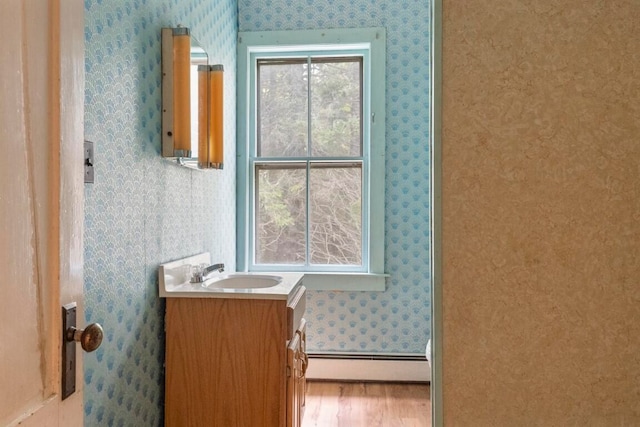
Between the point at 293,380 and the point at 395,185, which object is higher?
the point at 395,185

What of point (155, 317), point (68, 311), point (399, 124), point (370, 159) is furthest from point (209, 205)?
point (68, 311)

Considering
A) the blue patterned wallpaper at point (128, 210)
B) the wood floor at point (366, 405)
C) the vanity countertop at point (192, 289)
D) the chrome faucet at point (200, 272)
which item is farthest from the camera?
the wood floor at point (366, 405)

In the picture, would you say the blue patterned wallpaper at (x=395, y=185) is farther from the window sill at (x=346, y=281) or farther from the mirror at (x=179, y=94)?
the mirror at (x=179, y=94)

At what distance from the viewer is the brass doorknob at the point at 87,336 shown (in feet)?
2.62

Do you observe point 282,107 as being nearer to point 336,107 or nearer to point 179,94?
point 336,107

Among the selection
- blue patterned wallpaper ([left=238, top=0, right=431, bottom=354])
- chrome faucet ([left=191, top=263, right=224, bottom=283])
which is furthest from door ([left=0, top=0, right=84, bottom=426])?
blue patterned wallpaper ([left=238, top=0, right=431, bottom=354])

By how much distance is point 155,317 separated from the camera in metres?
1.96

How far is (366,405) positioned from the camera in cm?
292

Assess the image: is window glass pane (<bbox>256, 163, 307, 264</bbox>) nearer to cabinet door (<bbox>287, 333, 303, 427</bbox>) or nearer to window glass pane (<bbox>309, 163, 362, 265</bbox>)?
window glass pane (<bbox>309, 163, 362, 265</bbox>)

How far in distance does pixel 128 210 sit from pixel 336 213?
1.84 m

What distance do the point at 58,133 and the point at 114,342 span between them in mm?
1081

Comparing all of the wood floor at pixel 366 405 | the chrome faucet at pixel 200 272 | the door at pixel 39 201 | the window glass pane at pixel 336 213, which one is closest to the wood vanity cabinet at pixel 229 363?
the chrome faucet at pixel 200 272
